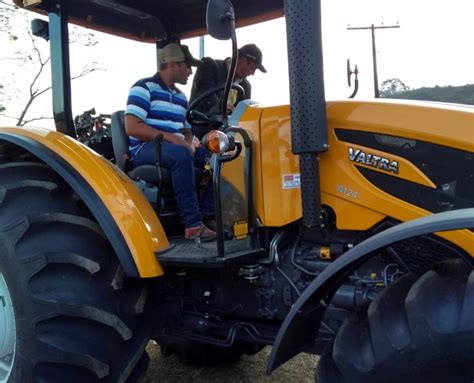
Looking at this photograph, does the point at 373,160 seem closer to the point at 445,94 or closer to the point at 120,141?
the point at 445,94

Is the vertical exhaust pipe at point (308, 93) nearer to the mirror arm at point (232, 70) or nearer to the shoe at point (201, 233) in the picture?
the mirror arm at point (232, 70)

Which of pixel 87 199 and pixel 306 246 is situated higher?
pixel 87 199

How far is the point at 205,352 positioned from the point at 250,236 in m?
1.21

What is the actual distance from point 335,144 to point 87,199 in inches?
44.5

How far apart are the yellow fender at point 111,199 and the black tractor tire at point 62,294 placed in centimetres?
12

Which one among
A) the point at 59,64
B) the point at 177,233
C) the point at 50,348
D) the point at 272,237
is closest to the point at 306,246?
the point at 272,237

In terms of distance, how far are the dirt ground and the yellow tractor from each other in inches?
30.8

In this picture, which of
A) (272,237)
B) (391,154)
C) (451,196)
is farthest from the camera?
(272,237)

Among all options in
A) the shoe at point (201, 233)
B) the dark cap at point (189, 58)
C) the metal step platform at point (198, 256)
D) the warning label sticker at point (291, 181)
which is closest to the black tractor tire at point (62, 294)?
the metal step platform at point (198, 256)

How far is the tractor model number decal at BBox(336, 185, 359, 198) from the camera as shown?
222 centimetres

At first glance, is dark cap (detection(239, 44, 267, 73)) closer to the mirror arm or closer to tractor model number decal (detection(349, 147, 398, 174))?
the mirror arm

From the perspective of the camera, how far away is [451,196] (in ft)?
6.60

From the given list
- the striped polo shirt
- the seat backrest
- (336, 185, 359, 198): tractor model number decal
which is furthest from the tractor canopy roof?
(336, 185, 359, 198): tractor model number decal

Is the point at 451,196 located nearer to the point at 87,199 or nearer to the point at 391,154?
the point at 391,154
